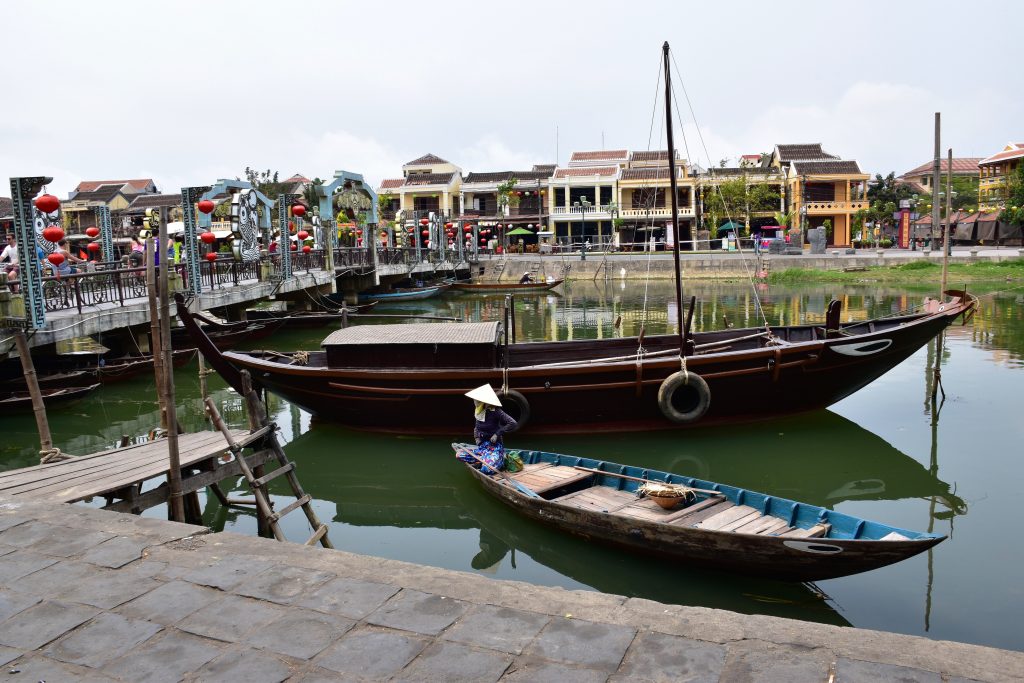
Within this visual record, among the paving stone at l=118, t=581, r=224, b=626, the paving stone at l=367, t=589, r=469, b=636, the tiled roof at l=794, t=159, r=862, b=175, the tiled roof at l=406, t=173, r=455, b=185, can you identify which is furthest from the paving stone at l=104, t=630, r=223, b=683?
the tiled roof at l=406, t=173, r=455, b=185

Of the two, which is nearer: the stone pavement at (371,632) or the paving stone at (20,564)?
the stone pavement at (371,632)

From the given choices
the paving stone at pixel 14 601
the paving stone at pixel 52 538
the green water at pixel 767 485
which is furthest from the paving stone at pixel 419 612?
the green water at pixel 767 485

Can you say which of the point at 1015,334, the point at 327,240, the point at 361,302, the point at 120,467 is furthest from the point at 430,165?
the point at 120,467

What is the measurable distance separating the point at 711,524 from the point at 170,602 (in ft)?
13.2

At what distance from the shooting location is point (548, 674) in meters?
3.10

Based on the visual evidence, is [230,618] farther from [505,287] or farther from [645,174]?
[645,174]

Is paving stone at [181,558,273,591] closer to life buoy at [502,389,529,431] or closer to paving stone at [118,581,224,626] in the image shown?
paving stone at [118,581,224,626]

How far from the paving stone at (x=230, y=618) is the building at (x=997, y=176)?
46.4 metres

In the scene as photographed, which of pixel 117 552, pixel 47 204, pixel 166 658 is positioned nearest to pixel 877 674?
pixel 166 658

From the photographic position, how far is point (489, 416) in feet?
26.7

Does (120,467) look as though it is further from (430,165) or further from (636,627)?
(430,165)

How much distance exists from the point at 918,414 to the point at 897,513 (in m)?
4.28

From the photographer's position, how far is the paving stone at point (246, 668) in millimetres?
3143

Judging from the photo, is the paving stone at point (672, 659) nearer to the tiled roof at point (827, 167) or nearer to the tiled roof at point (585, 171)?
the tiled roof at point (827, 167)
